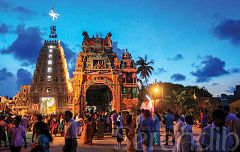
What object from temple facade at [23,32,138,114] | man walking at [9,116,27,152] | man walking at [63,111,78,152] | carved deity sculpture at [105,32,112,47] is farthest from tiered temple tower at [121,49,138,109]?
man walking at [63,111,78,152]

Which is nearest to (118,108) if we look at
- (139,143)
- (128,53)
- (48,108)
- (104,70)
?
(104,70)

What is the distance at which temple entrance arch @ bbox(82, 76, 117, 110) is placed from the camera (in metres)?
45.5

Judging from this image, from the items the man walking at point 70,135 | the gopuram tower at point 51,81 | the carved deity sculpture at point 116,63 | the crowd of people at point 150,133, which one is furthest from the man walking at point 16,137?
the gopuram tower at point 51,81

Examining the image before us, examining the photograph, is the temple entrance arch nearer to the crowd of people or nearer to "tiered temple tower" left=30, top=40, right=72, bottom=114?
"tiered temple tower" left=30, top=40, right=72, bottom=114

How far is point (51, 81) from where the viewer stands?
241ft

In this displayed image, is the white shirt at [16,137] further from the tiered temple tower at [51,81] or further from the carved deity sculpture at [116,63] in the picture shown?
the tiered temple tower at [51,81]

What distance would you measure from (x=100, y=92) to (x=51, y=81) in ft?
68.2

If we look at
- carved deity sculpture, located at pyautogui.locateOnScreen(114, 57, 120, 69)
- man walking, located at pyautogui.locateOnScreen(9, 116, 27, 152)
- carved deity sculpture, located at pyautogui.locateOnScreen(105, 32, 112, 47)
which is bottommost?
man walking, located at pyautogui.locateOnScreen(9, 116, 27, 152)

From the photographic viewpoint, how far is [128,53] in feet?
163

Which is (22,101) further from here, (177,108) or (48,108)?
(177,108)

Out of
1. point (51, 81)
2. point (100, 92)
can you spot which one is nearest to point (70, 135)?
point (100, 92)

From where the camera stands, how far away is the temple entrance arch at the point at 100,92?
149 ft

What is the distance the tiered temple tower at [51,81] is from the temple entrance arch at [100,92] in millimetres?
12701

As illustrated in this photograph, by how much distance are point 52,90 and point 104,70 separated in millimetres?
28825
